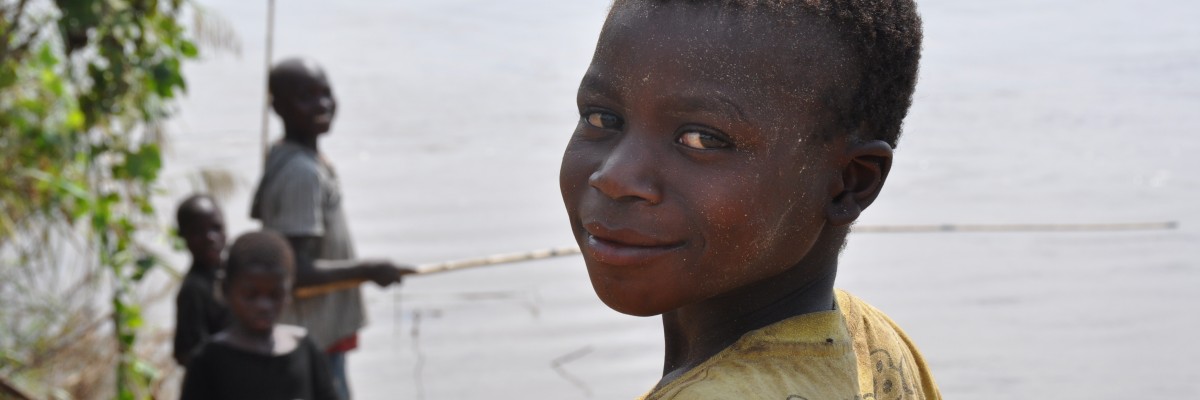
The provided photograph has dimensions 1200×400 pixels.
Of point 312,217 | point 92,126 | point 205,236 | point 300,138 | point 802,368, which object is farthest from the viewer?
point 205,236

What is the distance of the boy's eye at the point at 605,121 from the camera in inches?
52.6

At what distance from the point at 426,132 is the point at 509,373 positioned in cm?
330

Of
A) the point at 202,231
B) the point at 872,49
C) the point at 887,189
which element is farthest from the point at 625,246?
the point at 887,189

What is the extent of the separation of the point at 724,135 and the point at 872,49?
0.57 ft

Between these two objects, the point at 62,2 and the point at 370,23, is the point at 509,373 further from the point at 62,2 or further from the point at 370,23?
the point at 370,23

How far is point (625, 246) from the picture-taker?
4.26 feet

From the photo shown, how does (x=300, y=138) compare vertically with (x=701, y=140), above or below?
below

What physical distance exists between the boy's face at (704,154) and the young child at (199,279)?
10.7 feet

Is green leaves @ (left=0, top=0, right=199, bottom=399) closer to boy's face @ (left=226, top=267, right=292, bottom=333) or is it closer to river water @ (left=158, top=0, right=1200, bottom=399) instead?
river water @ (left=158, top=0, right=1200, bottom=399)

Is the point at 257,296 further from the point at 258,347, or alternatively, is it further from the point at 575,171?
the point at 575,171

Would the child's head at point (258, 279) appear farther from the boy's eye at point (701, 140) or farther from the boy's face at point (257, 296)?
the boy's eye at point (701, 140)

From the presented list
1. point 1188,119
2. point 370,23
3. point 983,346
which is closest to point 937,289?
point 983,346

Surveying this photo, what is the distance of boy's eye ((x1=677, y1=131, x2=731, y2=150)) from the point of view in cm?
126

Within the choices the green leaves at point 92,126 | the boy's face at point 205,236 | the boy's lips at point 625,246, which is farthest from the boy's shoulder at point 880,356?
the boy's face at point 205,236
